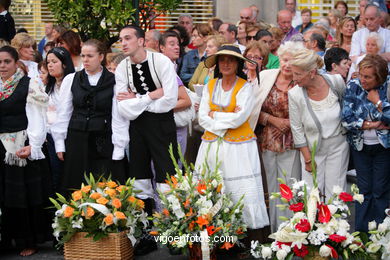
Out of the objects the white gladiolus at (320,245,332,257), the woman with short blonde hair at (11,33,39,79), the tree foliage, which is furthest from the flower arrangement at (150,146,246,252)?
the woman with short blonde hair at (11,33,39,79)

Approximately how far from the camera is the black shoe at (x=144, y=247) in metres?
7.89

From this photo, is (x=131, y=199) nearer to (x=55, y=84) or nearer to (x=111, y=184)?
(x=111, y=184)

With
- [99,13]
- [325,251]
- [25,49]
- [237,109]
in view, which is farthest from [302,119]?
[25,49]

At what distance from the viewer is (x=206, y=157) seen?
7.21 metres

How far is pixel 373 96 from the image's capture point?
752 centimetres

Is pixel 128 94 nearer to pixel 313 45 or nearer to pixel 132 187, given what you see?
pixel 132 187

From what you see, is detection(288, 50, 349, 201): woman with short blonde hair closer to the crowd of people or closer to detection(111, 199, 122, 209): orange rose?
the crowd of people

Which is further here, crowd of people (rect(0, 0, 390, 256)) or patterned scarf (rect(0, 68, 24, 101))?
patterned scarf (rect(0, 68, 24, 101))

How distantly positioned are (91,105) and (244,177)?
1754 millimetres

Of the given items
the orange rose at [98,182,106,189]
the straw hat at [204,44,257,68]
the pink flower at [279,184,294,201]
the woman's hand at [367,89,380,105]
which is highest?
the straw hat at [204,44,257,68]

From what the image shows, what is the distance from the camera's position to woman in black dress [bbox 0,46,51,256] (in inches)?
309

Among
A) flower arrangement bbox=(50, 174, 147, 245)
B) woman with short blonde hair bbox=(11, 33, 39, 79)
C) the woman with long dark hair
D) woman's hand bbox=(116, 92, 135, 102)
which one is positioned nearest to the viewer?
flower arrangement bbox=(50, 174, 147, 245)

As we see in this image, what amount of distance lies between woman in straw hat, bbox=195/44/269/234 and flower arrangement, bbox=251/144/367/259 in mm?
1254

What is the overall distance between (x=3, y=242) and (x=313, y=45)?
5.11 meters
